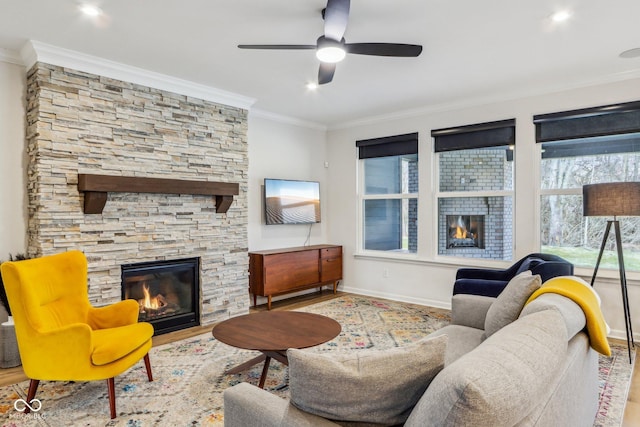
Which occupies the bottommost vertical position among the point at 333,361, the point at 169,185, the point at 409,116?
Result: the point at 333,361

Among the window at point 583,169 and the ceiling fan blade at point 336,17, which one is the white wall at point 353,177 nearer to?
the window at point 583,169

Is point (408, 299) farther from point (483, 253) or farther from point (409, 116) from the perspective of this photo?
point (409, 116)

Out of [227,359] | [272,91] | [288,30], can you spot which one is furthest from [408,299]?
[288,30]

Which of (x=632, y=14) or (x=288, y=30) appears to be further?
(x=288, y=30)

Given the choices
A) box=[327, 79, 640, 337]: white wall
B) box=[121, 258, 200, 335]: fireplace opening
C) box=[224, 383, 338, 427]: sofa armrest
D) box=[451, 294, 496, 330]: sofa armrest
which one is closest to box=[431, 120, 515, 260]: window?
box=[327, 79, 640, 337]: white wall

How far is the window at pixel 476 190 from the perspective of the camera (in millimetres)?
4586

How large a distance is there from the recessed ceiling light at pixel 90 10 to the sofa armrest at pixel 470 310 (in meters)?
3.21

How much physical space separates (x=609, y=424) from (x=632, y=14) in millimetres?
2613

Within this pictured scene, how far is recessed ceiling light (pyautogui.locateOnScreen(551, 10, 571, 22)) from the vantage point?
2643 millimetres

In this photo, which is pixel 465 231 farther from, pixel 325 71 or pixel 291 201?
pixel 325 71

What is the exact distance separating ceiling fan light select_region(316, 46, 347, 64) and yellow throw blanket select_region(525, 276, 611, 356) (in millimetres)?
1871

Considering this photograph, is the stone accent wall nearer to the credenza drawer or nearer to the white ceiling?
the white ceiling

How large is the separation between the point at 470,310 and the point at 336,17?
2144 millimetres

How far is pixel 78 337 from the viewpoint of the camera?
2279mm
